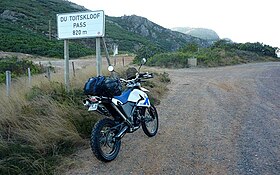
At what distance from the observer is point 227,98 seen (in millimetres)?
9969

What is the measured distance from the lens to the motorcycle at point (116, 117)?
450 cm

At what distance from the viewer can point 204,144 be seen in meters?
5.46

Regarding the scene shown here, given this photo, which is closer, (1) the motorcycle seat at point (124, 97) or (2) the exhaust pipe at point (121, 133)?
(2) the exhaust pipe at point (121, 133)

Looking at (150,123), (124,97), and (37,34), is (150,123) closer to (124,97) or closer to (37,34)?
(124,97)

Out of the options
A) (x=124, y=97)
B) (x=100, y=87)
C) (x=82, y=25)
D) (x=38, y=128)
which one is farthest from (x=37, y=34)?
(x=100, y=87)

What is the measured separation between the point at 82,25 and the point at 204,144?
4477mm

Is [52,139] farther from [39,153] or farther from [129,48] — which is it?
[129,48]

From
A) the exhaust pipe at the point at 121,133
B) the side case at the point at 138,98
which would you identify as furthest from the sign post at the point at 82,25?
the exhaust pipe at the point at 121,133

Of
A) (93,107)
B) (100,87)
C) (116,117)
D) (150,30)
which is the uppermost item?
(150,30)

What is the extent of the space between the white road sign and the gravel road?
2808 millimetres

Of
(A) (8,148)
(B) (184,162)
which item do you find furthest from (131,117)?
(A) (8,148)

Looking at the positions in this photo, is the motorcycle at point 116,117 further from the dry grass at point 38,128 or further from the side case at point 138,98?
the dry grass at point 38,128

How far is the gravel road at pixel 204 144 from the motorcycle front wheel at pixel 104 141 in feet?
0.48

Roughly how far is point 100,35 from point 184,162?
4250 millimetres
